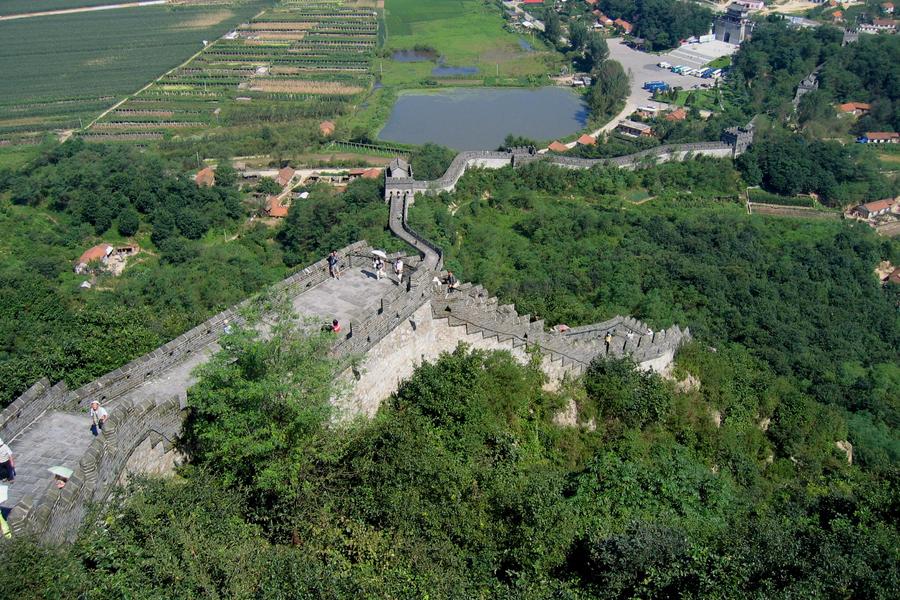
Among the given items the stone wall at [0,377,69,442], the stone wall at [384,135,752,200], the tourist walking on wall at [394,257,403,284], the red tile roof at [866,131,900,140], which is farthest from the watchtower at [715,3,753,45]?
the stone wall at [0,377,69,442]

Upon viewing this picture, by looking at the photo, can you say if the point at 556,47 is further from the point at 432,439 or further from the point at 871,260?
the point at 432,439

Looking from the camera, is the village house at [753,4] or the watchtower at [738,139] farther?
the village house at [753,4]

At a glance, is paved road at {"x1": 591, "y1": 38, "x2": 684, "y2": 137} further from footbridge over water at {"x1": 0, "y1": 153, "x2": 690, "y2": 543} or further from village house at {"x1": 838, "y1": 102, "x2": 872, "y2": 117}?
footbridge over water at {"x1": 0, "y1": 153, "x2": 690, "y2": 543}

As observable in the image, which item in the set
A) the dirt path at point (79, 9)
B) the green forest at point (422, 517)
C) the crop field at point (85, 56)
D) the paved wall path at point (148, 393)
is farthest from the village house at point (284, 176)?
the dirt path at point (79, 9)

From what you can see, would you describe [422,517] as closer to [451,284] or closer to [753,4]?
[451,284]

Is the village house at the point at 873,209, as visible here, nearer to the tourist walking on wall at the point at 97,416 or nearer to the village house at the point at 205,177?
the village house at the point at 205,177

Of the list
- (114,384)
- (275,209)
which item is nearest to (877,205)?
(275,209)
